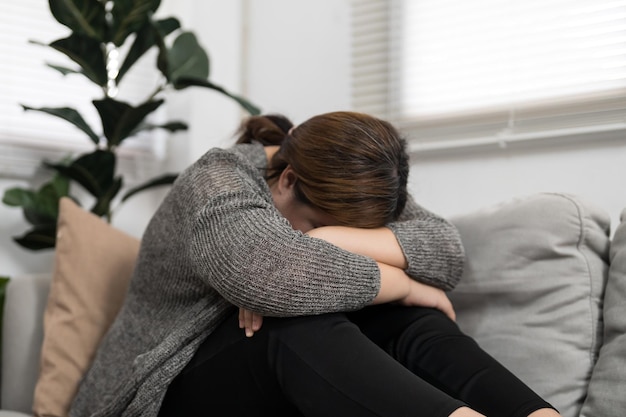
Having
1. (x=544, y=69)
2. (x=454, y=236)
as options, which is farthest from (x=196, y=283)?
(x=544, y=69)

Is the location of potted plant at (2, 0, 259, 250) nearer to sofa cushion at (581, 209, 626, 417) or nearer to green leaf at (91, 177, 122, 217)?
green leaf at (91, 177, 122, 217)

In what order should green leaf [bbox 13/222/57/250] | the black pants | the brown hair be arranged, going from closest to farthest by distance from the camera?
the black pants → the brown hair → green leaf [bbox 13/222/57/250]

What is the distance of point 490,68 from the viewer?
6.40 feet

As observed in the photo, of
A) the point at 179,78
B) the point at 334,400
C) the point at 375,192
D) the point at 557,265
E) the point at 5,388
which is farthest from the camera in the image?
the point at 179,78

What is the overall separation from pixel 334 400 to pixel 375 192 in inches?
15.9

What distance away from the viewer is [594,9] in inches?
69.4

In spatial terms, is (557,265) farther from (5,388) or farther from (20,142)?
(20,142)

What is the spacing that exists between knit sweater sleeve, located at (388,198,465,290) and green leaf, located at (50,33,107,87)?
1051mm

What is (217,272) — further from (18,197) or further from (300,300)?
(18,197)

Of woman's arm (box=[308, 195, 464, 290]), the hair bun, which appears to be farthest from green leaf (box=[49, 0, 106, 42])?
woman's arm (box=[308, 195, 464, 290])

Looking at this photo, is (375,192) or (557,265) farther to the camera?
(557,265)

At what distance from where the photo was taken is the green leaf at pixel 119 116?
198cm

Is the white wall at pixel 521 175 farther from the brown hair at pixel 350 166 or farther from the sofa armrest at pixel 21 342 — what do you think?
the sofa armrest at pixel 21 342

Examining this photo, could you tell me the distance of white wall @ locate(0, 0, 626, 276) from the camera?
1.74m
